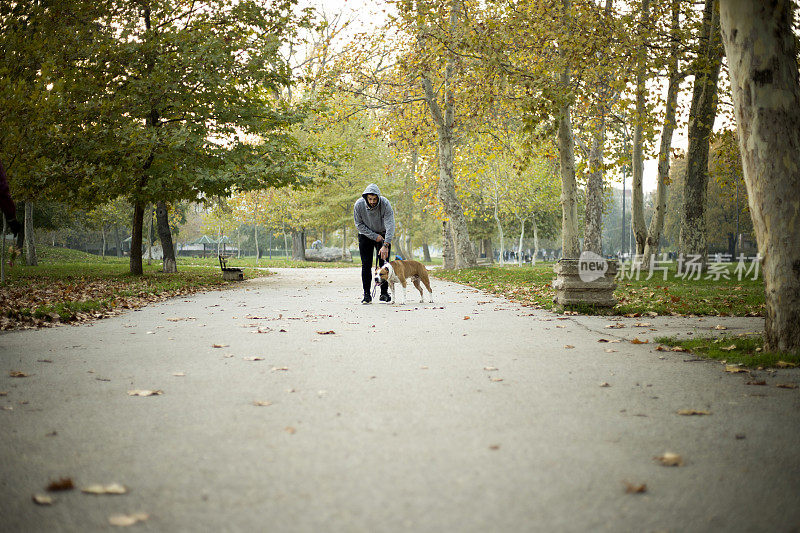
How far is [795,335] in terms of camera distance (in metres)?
5.64

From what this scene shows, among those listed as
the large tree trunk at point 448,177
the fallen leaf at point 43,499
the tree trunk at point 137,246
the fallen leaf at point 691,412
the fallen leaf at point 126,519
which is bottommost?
the fallen leaf at point 691,412

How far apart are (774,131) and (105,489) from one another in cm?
592

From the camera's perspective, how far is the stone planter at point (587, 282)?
10141mm

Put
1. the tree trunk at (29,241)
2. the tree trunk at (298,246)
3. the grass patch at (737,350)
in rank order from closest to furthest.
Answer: the grass patch at (737,350)
the tree trunk at (29,241)
the tree trunk at (298,246)

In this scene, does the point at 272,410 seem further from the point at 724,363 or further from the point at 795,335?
the point at 795,335

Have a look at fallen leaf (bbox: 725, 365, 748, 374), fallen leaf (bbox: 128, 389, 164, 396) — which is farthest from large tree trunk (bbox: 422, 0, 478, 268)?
fallen leaf (bbox: 128, 389, 164, 396)

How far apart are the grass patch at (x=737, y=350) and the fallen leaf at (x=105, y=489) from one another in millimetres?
5174

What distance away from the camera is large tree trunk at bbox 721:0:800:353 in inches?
217

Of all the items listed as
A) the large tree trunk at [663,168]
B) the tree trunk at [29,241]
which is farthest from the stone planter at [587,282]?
the tree trunk at [29,241]

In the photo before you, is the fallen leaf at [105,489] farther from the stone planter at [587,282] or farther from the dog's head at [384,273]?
the dog's head at [384,273]

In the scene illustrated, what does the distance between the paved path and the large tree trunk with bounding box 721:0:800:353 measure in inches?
36.2

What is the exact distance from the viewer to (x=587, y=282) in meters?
10.2

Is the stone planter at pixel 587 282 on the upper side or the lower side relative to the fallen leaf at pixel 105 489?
upper

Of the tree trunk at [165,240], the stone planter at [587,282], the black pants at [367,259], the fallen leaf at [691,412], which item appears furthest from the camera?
the tree trunk at [165,240]
